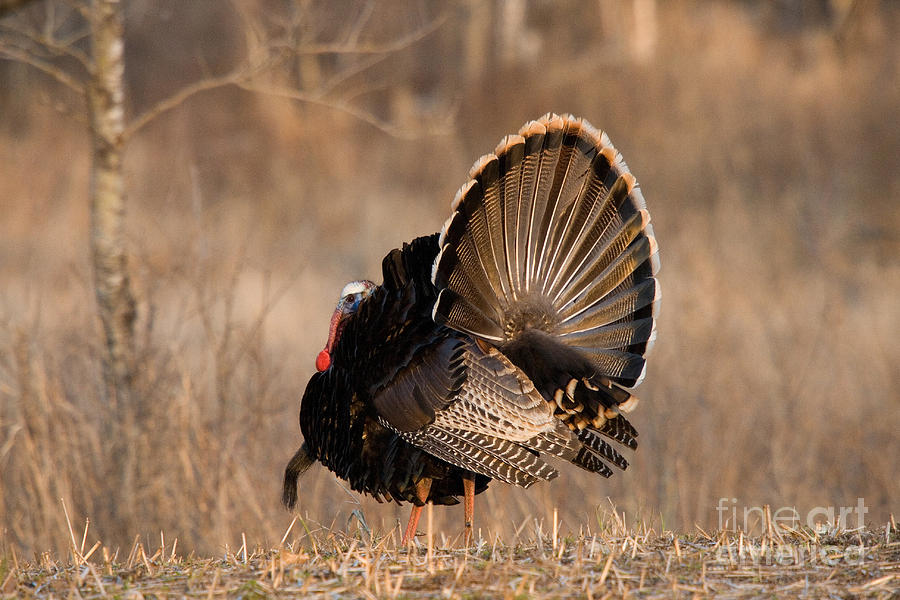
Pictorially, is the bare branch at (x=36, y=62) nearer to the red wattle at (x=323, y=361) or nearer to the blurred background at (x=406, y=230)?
the blurred background at (x=406, y=230)

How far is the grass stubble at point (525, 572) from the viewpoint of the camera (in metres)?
3.04

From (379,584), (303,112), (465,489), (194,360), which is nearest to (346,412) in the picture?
(465,489)

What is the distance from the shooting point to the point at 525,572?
316cm

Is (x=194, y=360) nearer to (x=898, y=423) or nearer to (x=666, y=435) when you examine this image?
(x=666, y=435)

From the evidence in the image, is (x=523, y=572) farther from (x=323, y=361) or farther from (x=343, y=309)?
(x=343, y=309)

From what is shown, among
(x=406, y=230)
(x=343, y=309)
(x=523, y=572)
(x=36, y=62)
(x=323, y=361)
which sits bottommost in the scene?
(x=523, y=572)

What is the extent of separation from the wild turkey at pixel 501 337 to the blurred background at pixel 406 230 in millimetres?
438

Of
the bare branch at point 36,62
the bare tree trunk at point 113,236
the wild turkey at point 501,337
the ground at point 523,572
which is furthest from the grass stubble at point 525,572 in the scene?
the bare branch at point 36,62

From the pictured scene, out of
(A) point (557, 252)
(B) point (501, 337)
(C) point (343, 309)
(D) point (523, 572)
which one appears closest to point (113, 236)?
(C) point (343, 309)

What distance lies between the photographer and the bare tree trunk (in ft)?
20.9

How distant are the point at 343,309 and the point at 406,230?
1373cm

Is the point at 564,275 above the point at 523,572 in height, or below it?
above

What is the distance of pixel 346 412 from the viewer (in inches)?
175

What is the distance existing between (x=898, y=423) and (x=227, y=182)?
1702 centimetres
